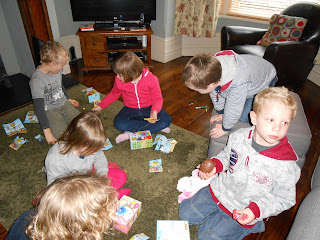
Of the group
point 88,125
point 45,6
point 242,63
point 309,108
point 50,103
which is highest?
point 45,6

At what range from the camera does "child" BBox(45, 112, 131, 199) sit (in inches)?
58.6

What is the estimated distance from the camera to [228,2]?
4461 mm

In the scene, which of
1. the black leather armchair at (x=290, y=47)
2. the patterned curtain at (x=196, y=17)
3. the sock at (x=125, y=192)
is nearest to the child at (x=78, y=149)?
the sock at (x=125, y=192)

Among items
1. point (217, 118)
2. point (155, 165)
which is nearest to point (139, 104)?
point (155, 165)

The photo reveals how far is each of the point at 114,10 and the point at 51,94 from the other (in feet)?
7.30

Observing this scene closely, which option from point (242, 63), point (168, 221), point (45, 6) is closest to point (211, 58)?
point (242, 63)

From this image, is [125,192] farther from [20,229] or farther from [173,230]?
[20,229]

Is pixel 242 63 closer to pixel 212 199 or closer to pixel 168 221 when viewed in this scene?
pixel 212 199

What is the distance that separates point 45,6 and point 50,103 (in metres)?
1.64

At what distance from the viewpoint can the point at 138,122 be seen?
260 cm

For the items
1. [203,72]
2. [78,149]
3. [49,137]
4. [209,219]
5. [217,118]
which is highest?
[203,72]

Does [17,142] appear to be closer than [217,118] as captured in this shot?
No

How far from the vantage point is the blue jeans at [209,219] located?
1.60 metres

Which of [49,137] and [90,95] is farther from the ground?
[49,137]
